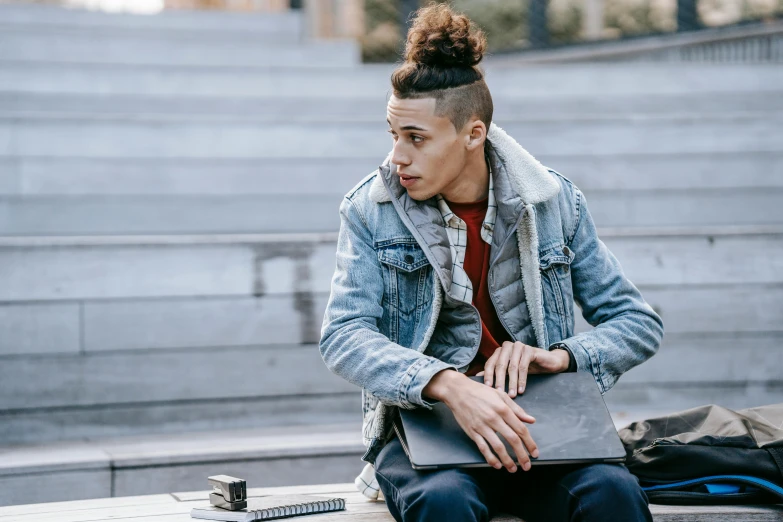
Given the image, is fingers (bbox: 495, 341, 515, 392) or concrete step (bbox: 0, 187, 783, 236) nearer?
fingers (bbox: 495, 341, 515, 392)

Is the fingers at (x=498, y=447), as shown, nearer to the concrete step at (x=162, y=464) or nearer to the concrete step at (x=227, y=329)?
the concrete step at (x=162, y=464)

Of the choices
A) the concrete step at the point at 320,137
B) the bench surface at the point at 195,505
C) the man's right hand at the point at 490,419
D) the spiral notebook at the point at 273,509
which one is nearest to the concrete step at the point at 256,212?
the concrete step at the point at 320,137

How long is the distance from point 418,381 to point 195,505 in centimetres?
71

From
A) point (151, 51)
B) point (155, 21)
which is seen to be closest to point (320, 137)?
point (151, 51)

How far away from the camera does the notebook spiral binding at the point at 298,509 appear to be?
2213 mm

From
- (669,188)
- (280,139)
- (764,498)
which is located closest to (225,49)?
(280,139)

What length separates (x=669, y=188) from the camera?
4.48m

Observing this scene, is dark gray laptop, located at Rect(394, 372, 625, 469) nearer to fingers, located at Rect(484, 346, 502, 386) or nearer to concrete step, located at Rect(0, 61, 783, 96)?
fingers, located at Rect(484, 346, 502, 386)

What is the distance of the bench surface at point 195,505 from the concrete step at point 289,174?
1.99 metres

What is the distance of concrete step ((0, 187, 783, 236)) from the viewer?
4129mm

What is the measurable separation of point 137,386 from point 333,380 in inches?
25.5

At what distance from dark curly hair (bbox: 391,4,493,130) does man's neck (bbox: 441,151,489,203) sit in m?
0.12

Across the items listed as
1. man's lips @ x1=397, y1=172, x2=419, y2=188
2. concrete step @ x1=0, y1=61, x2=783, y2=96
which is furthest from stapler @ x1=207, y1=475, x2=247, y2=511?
concrete step @ x1=0, y1=61, x2=783, y2=96

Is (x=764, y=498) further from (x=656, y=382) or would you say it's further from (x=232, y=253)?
(x=232, y=253)
